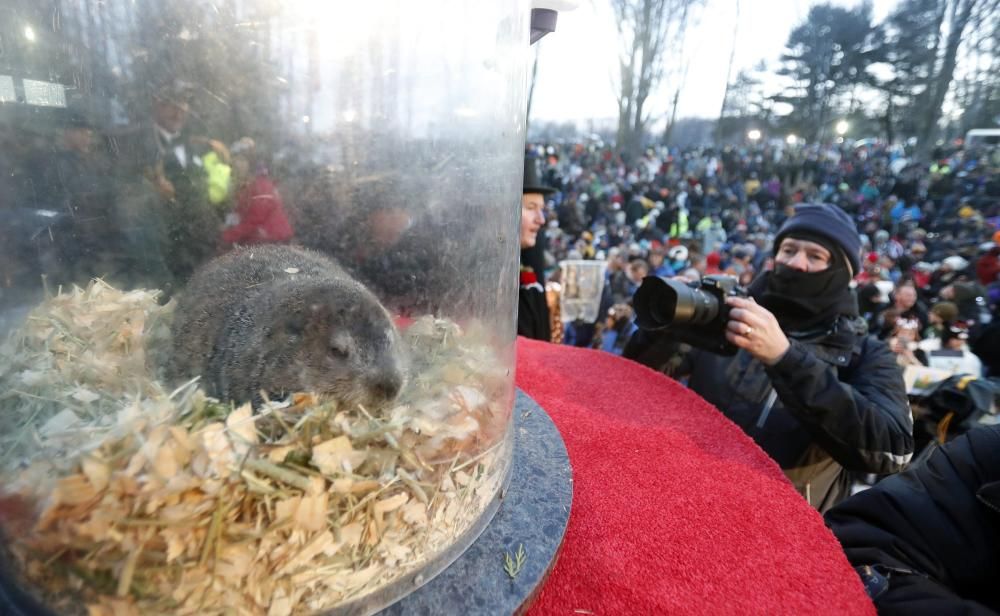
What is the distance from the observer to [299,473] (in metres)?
0.81

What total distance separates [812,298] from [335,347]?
90.0 inches

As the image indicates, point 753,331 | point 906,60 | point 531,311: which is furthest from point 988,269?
point 906,60

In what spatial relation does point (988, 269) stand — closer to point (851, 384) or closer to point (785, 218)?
point (851, 384)

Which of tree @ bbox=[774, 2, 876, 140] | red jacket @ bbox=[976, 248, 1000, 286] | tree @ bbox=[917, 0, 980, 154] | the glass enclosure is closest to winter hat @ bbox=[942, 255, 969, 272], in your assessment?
red jacket @ bbox=[976, 248, 1000, 286]

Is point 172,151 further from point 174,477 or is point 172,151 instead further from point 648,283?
point 648,283

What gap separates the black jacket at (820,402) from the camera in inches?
83.8

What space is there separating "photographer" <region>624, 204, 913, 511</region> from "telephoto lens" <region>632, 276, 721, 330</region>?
10 cm

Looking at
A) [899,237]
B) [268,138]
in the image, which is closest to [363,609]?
[268,138]

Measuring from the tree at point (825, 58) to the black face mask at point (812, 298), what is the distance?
27.6 m

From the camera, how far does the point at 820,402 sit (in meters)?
2.12

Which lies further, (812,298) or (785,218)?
(785,218)

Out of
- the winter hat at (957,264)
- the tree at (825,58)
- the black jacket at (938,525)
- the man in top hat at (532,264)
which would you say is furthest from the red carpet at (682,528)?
the tree at (825,58)

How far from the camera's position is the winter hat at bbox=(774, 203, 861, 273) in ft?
8.64

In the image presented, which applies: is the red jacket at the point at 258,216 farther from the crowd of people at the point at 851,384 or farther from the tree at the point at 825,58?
the tree at the point at 825,58
